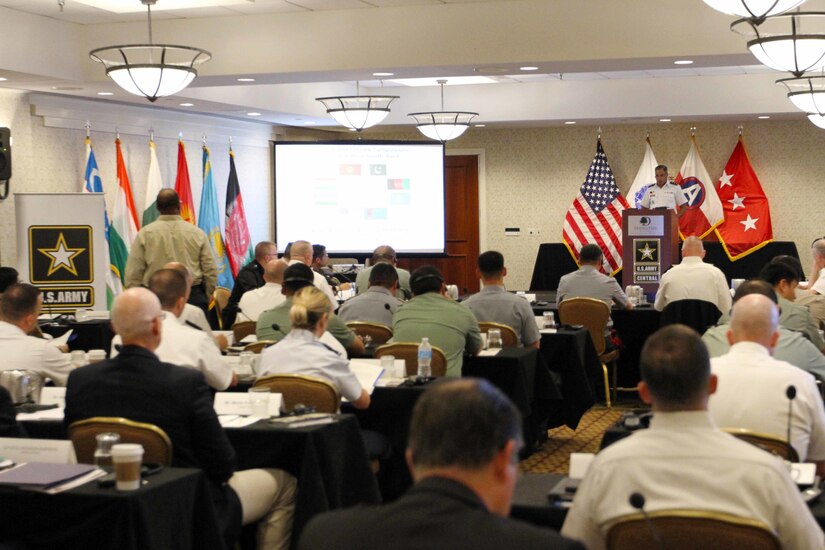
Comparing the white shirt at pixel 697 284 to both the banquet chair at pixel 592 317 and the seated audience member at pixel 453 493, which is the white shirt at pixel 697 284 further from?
the seated audience member at pixel 453 493

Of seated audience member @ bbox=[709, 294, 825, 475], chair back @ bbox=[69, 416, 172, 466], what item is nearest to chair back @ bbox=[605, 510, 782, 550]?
seated audience member @ bbox=[709, 294, 825, 475]

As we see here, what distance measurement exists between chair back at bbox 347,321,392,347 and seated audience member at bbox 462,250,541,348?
723mm

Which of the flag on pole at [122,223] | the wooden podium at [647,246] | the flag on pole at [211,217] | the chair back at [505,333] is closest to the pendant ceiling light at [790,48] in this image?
the chair back at [505,333]

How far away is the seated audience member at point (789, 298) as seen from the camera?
5938 mm

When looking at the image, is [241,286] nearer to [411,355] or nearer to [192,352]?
[411,355]

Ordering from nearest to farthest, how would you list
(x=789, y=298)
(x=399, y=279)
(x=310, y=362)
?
(x=310, y=362)
(x=789, y=298)
(x=399, y=279)

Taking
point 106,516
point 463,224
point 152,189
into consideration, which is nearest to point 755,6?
point 106,516

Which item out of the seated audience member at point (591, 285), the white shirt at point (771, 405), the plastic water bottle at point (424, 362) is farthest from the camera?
the seated audience member at point (591, 285)

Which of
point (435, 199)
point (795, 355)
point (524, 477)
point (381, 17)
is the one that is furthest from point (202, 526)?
point (435, 199)

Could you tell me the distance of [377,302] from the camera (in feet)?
25.7

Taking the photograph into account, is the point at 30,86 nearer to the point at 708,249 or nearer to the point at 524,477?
the point at 524,477

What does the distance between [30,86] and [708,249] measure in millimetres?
9328

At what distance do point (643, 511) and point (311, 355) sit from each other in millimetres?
2749

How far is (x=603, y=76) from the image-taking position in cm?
1476
